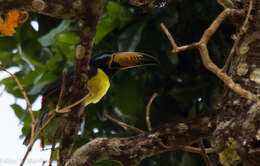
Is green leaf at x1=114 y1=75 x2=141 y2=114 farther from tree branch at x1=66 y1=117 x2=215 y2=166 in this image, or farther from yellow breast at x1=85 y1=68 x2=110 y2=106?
tree branch at x1=66 y1=117 x2=215 y2=166

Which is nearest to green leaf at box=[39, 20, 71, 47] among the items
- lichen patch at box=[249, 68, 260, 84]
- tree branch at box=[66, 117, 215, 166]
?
tree branch at box=[66, 117, 215, 166]

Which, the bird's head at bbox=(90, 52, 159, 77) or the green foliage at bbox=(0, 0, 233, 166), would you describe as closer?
the bird's head at bbox=(90, 52, 159, 77)

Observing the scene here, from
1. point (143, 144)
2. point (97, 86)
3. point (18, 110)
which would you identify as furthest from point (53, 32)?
point (143, 144)

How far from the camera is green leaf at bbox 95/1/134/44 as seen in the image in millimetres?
2930

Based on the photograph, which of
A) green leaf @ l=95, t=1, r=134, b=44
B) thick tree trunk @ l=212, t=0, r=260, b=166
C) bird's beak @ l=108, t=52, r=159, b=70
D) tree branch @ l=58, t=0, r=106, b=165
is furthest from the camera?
green leaf @ l=95, t=1, r=134, b=44

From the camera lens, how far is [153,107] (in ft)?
10.3

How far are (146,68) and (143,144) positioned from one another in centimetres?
139

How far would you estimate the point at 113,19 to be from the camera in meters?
2.98

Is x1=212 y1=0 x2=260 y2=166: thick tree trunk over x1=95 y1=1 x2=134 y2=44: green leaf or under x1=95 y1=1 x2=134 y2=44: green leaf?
under

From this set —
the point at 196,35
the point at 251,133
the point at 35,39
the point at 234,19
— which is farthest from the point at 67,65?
the point at 251,133

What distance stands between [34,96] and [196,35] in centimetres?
139

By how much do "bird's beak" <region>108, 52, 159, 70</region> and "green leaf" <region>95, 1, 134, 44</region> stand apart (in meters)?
0.26

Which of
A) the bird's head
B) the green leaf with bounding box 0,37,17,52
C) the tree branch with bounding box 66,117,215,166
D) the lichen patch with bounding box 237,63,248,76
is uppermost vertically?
the green leaf with bounding box 0,37,17,52

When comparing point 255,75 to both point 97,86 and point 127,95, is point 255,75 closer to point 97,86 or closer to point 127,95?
point 97,86
